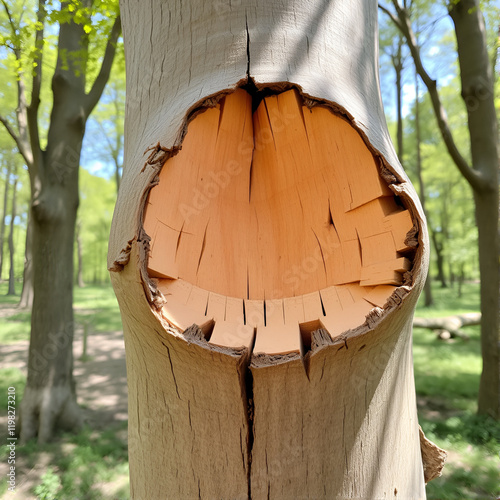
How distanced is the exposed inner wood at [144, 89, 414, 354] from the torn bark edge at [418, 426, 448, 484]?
802mm

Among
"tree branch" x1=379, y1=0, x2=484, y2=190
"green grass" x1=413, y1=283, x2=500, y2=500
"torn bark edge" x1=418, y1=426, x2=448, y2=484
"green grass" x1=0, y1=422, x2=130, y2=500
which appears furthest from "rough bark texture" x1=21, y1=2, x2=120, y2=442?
"torn bark edge" x1=418, y1=426, x2=448, y2=484

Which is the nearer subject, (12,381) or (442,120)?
(442,120)

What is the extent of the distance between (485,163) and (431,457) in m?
3.84

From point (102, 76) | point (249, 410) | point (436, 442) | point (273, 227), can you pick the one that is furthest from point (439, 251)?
point (249, 410)

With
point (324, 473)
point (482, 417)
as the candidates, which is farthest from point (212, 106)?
point (482, 417)

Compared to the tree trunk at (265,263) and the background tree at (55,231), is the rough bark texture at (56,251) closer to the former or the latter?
the background tree at (55,231)

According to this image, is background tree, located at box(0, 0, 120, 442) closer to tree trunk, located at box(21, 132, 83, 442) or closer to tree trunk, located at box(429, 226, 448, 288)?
tree trunk, located at box(21, 132, 83, 442)

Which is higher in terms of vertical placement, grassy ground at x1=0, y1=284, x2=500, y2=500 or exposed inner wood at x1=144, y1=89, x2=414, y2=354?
exposed inner wood at x1=144, y1=89, x2=414, y2=354

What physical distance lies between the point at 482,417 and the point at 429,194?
1542 centimetres

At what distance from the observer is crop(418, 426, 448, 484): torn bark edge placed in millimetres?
1269

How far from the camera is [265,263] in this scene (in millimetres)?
922

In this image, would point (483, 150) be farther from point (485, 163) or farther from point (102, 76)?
point (102, 76)

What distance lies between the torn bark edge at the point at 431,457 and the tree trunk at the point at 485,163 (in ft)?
11.7

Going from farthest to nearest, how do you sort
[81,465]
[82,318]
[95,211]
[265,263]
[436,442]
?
[95,211], [82,318], [436,442], [81,465], [265,263]
